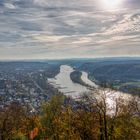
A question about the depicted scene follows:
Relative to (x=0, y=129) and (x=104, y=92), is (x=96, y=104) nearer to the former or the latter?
(x=104, y=92)

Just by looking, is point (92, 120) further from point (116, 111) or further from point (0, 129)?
point (0, 129)

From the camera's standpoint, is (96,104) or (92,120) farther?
(92,120)

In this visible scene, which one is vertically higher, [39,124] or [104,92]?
[104,92]

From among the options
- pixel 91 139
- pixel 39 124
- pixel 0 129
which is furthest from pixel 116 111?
pixel 0 129

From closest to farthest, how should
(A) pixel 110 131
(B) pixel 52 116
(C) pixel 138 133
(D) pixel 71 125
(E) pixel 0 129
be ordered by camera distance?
1. (C) pixel 138 133
2. (A) pixel 110 131
3. (D) pixel 71 125
4. (E) pixel 0 129
5. (B) pixel 52 116

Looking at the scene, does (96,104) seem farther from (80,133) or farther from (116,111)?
(80,133)

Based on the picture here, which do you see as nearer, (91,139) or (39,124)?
(91,139)

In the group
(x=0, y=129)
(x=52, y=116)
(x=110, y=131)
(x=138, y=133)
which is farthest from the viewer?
(x=52, y=116)

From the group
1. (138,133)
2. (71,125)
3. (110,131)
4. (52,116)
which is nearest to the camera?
(138,133)

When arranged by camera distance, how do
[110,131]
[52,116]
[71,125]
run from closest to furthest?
[110,131]
[71,125]
[52,116]

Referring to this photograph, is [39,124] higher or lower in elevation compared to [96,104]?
lower
